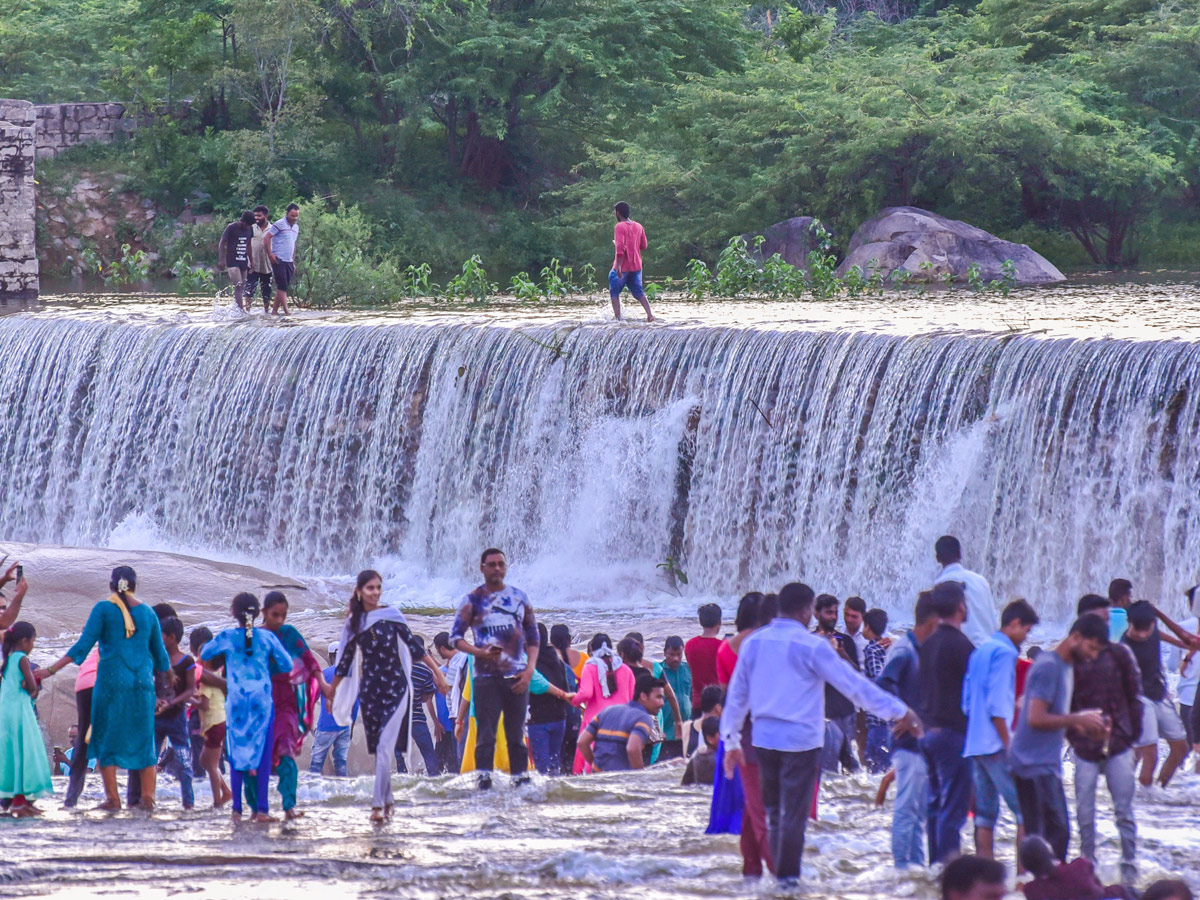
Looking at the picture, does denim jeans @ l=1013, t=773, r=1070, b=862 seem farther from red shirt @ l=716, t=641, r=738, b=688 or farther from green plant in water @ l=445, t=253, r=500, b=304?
green plant in water @ l=445, t=253, r=500, b=304

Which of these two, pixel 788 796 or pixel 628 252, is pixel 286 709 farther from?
pixel 628 252

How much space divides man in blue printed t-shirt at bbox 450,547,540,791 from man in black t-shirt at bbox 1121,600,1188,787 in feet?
9.40

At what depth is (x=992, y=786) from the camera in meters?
6.45

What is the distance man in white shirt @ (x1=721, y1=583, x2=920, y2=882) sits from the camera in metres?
6.20

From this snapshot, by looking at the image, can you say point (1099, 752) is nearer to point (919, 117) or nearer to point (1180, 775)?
point (1180, 775)

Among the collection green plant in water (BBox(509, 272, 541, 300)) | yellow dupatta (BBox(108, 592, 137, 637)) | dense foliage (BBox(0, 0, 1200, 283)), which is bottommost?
yellow dupatta (BBox(108, 592, 137, 637))

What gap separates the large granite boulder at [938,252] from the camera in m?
25.4

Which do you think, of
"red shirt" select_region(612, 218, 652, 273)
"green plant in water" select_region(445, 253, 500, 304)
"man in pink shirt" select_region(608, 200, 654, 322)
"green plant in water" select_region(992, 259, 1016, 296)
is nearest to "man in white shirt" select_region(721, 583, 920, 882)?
"man in pink shirt" select_region(608, 200, 654, 322)

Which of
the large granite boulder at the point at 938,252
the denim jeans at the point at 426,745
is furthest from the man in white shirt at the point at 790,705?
the large granite boulder at the point at 938,252

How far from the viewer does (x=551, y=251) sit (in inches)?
1437

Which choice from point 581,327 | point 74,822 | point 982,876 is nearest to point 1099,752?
point 982,876

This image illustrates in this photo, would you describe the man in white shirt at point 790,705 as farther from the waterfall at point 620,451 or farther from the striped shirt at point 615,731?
the waterfall at point 620,451

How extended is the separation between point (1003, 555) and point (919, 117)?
51.0 feet

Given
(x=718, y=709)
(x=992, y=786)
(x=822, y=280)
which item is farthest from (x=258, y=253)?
(x=992, y=786)
